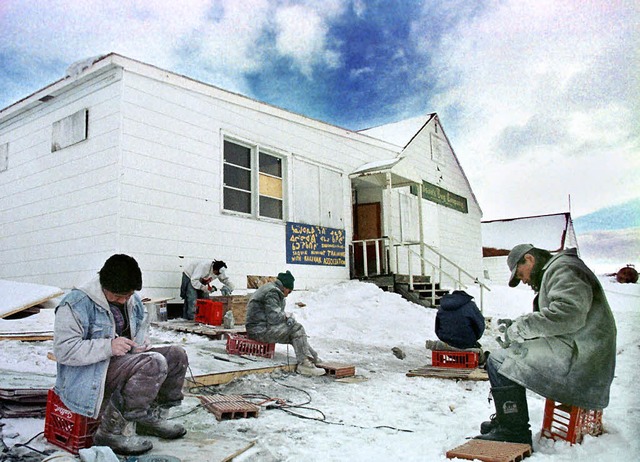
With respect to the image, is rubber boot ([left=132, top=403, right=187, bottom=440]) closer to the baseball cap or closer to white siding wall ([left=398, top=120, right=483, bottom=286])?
the baseball cap

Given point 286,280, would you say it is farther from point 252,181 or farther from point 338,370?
point 252,181

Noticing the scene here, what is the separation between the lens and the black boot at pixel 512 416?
2.99m

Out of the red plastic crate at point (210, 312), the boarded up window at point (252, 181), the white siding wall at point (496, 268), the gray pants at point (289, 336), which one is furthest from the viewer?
the white siding wall at point (496, 268)

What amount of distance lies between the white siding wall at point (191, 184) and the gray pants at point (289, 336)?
2723 mm

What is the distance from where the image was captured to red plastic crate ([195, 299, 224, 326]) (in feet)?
25.6

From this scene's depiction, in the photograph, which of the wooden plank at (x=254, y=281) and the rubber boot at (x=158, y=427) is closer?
the rubber boot at (x=158, y=427)

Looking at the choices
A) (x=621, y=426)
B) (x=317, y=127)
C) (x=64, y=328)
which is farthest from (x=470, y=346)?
(x=317, y=127)

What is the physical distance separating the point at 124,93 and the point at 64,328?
6.02 metres

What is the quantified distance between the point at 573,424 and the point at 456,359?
340 cm

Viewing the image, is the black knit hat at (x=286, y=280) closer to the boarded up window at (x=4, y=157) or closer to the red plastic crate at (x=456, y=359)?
the red plastic crate at (x=456, y=359)

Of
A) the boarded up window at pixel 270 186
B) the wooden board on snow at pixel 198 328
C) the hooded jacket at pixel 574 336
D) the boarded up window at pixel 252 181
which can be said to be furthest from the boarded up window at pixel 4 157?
the hooded jacket at pixel 574 336

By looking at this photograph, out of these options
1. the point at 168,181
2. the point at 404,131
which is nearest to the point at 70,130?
the point at 168,181

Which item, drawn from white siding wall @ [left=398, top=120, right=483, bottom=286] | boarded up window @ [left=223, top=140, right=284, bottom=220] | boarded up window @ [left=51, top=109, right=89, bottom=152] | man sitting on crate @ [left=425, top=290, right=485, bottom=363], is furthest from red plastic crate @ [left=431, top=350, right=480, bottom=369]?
white siding wall @ [left=398, top=120, right=483, bottom=286]

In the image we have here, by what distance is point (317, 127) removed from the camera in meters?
11.6
